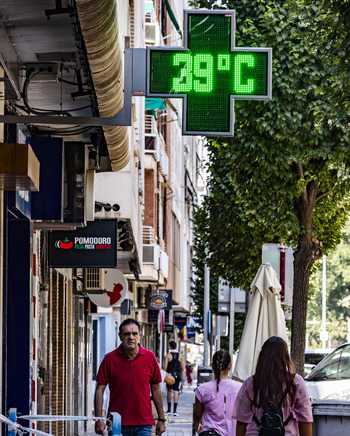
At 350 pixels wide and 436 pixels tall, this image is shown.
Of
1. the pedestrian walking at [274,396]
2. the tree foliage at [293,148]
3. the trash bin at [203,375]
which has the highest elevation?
the tree foliage at [293,148]

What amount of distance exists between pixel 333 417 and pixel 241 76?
9.75 ft

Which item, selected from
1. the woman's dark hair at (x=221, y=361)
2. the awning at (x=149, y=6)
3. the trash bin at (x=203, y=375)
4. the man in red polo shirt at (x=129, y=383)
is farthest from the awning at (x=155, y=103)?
the man in red polo shirt at (x=129, y=383)

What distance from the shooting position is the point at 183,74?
8797mm

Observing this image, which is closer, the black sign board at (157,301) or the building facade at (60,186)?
the building facade at (60,186)

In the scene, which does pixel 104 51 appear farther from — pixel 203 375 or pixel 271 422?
pixel 203 375

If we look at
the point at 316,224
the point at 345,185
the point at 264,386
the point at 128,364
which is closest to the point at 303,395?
the point at 264,386

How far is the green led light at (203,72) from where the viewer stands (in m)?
8.80

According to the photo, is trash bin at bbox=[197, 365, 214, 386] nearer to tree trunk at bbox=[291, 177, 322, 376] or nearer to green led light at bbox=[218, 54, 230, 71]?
tree trunk at bbox=[291, 177, 322, 376]

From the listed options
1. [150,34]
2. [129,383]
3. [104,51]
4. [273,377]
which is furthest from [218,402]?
[150,34]

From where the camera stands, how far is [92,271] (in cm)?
2044

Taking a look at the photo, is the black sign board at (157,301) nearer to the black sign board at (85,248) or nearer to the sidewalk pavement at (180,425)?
the sidewalk pavement at (180,425)

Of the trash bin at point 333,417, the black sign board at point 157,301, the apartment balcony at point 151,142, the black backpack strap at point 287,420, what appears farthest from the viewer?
the black sign board at point 157,301

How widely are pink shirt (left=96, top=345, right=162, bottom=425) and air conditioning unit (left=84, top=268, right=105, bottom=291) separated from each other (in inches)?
391

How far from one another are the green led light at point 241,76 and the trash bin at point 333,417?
2780 millimetres
